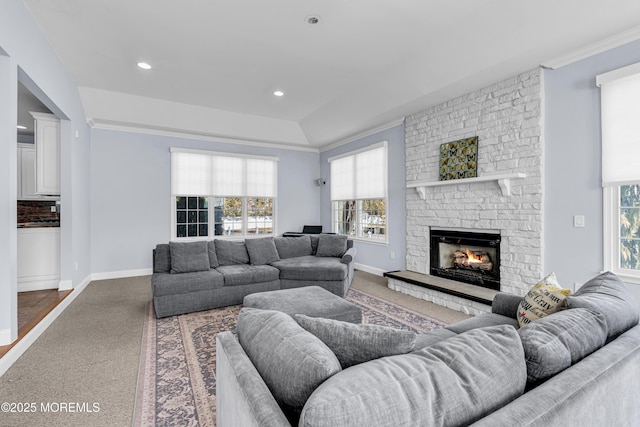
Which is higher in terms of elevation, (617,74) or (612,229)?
(617,74)

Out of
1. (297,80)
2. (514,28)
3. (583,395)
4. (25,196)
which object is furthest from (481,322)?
(25,196)

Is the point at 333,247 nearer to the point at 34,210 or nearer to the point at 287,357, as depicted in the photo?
the point at 287,357

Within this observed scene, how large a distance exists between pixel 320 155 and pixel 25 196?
593cm

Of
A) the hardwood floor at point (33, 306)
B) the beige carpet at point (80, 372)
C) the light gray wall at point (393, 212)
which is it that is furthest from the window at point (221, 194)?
the beige carpet at point (80, 372)

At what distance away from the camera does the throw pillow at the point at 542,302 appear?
68.7 inches

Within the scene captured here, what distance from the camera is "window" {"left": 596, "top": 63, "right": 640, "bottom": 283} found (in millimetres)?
2775

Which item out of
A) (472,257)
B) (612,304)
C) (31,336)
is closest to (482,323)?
(612,304)

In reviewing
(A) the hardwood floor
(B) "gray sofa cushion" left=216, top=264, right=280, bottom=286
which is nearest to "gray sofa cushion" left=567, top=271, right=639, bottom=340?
(B) "gray sofa cushion" left=216, top=264, right=280, bottom=286

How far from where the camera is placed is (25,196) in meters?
5.75

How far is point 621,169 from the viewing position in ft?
9.31

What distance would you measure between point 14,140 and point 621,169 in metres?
5.38

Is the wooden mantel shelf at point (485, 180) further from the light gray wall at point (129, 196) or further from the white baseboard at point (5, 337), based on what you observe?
the white baseboard at point (5, 337)

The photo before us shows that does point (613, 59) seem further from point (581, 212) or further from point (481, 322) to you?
point (481, 322)

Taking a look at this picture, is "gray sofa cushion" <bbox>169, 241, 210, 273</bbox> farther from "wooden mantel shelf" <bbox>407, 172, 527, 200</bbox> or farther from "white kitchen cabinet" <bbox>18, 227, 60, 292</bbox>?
"wooden mantel shelf" <bbox>407, 172, 527, 200</bbox>
